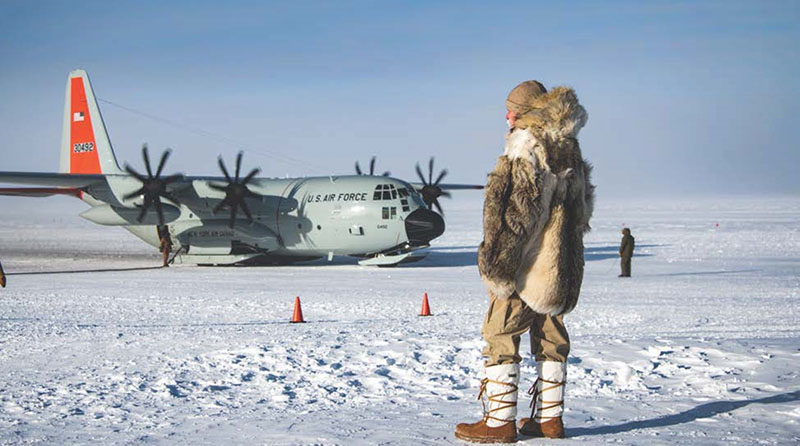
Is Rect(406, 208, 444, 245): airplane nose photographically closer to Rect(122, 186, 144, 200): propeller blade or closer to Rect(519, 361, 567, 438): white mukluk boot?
Rect(122, 186, 144, 200): propeller blade

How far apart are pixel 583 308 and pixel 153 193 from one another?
16.3 metres

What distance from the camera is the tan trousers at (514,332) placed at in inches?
199

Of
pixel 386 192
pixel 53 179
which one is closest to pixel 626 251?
pixel 386 192

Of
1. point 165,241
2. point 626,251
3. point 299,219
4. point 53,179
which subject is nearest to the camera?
point 626,251

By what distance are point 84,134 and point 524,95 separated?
28900 mm

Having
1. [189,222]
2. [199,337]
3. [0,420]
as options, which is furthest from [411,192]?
[0,420]

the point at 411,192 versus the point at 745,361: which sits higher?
the point at 411,192

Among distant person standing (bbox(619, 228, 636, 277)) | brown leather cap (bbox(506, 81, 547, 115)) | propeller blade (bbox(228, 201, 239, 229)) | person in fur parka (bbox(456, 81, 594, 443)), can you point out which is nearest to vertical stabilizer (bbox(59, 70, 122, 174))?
propeller blade (bbox(228, 201, 239, 229))

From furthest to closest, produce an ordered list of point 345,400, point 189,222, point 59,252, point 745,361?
point 59,252, point 189,222, point 745,361, point 345,400

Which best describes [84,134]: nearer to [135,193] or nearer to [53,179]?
[53,179]

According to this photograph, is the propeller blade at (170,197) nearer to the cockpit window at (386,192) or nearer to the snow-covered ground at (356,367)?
the cockpit window at (386,192)

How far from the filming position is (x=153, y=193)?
84.9ft

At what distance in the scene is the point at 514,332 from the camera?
5062mm

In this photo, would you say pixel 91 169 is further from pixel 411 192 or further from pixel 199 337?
pixel 199 337
